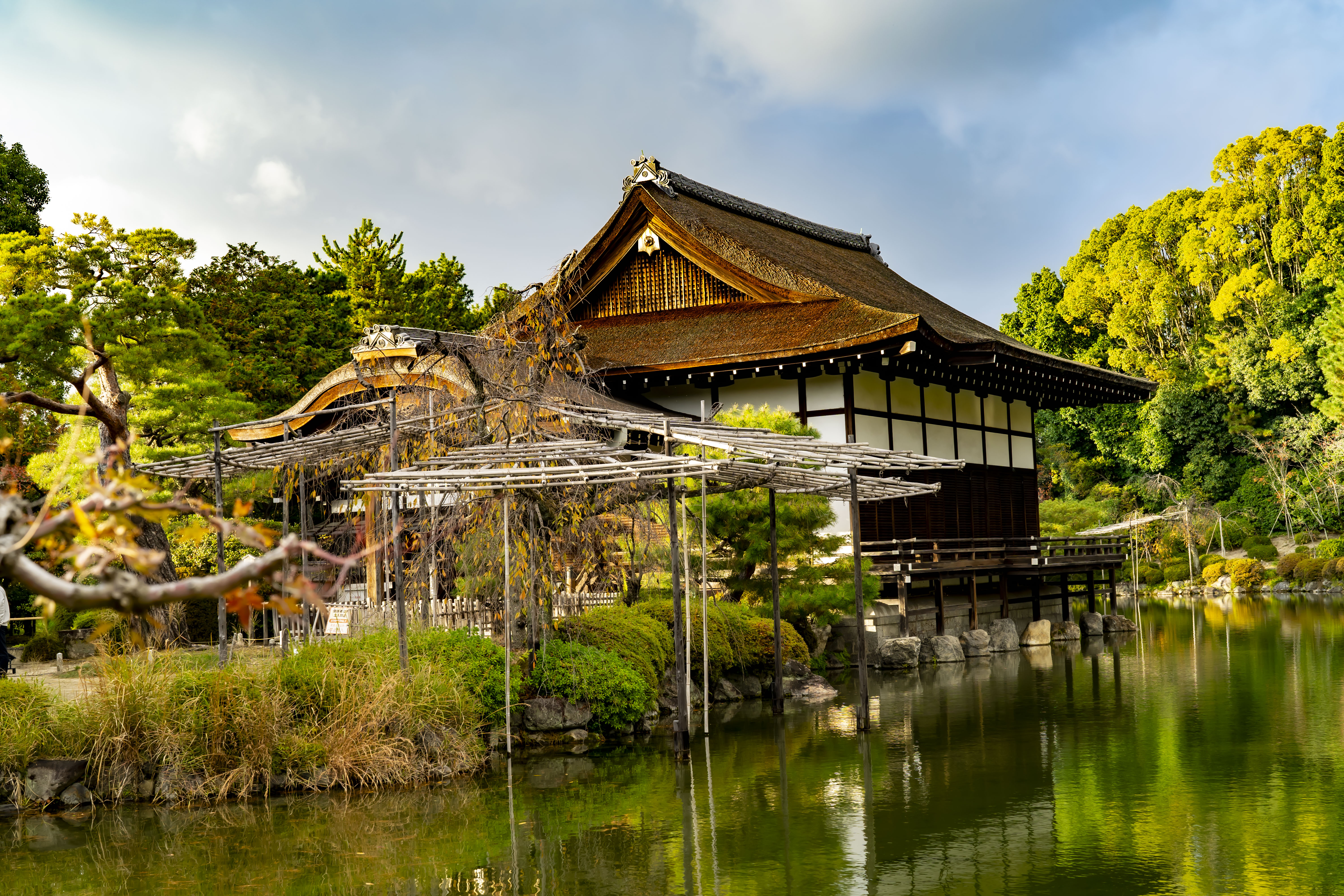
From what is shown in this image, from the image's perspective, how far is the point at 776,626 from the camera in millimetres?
12695

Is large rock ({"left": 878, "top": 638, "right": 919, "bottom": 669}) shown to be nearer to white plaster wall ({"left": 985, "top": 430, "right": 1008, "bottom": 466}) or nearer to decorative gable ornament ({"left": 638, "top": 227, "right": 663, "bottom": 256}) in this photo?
white plaster wall ({"left": 985, "top": 430, "right": 1008, "bottom": 466})

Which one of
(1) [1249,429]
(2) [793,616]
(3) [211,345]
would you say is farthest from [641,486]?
Answer: (1) [1249,429]

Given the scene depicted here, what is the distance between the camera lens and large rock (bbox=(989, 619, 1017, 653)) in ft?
65.4

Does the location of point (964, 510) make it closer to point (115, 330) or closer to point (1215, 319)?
point (115, 330)

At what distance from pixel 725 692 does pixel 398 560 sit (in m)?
5.40

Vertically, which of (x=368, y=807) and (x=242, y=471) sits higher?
(x=242, y=471)

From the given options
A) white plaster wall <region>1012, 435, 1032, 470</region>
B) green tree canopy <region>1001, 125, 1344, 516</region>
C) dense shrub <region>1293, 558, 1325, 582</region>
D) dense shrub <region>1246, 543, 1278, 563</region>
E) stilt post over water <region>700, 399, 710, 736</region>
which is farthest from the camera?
green tree canopy <region>1001, 125, 1344, 516</region>

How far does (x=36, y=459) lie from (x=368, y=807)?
11953mm

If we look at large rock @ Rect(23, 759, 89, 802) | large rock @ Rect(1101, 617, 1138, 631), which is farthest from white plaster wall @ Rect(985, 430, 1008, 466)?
large rock @ Rect(23, 759, 89, 802)

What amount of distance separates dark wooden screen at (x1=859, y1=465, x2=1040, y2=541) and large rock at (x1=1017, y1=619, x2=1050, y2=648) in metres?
1.67

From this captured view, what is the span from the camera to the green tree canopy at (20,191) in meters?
28.7

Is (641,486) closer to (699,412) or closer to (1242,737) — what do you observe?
(1242,737)

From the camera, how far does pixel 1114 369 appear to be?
4500 centimetres

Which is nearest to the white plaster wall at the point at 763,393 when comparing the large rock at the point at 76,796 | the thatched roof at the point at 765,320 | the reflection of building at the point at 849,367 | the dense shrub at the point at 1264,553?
the reflection of building at the point at 849,367
